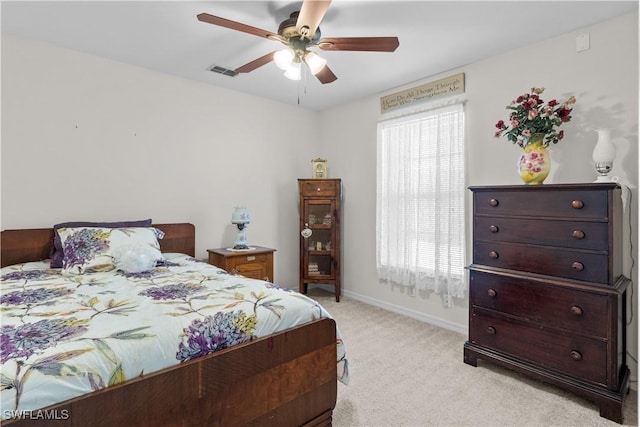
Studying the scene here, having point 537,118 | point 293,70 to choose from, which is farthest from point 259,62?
point 537,118

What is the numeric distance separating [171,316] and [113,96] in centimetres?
257

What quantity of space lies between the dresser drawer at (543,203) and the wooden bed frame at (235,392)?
1.51 m

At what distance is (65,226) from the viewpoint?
2.67 metres

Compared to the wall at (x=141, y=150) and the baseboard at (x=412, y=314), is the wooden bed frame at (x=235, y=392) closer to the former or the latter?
the baseboard at (x=412, y=314)

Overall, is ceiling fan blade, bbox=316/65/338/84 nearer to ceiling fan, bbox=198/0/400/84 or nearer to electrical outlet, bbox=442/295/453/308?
ceiling fan, bbox=198/0/400/84

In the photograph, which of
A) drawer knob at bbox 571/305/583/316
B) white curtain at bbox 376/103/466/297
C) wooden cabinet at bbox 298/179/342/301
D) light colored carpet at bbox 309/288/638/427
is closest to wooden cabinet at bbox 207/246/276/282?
wooden cabinet at bbox 298/179/342/301

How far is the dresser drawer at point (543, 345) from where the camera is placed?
1.97 meters

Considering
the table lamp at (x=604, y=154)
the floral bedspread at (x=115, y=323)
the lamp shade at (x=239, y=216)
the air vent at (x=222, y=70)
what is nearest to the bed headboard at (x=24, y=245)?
the floral bedspread at (x=115, y=323)

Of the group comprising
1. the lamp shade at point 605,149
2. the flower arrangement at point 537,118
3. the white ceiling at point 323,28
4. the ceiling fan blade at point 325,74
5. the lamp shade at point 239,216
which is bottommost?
→ the lamp shade at point 239,216

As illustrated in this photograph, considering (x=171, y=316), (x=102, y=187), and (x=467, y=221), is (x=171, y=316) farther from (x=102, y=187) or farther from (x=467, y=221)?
(x=467, y=221)

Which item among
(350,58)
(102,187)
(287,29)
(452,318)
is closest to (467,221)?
(452,318)

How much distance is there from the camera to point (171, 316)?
1419 mm

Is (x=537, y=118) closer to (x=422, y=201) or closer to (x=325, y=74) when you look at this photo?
(x=422, y=201)

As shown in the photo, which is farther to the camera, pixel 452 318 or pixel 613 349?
pixel 452 318
